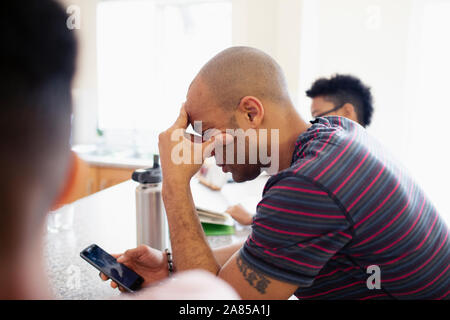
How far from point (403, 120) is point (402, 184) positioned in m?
2.19

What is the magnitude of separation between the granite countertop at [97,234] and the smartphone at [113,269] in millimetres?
47

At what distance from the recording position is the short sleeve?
2.21 ft

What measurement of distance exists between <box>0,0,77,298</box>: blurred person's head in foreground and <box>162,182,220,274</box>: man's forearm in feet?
1.84

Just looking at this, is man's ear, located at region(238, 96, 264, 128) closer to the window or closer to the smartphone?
the smartphone

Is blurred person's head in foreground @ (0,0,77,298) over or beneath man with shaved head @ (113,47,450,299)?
over

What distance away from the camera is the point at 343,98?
1951mm

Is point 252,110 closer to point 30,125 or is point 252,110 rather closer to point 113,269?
point 113,269

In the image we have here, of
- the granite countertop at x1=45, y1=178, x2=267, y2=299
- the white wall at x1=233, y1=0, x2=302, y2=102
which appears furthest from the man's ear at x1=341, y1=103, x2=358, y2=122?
the white wall at x1=233, y1=0, x2=302, y2=102

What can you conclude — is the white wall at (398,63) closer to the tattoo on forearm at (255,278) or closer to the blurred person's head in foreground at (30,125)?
the tattoo on forearm at (255,278)

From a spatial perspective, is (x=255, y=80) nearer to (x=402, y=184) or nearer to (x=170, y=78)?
(x=402, y=184)

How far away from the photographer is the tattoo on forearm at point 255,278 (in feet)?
2.27

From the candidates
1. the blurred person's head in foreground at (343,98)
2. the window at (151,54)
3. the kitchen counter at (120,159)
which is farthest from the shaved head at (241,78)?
the window at (151,54)

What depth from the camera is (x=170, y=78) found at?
330cm
